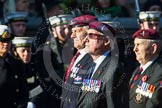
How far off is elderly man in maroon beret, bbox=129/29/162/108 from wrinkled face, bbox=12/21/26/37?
90.5 inches

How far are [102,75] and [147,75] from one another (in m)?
0.54

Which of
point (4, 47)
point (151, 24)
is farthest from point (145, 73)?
point (151, 24)

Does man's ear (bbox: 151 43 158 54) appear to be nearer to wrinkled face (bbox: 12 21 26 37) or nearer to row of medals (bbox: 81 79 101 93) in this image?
row of medals (bbox: 81 79 101 93)

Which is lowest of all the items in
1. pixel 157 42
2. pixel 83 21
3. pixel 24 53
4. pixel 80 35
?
pixel 24 53

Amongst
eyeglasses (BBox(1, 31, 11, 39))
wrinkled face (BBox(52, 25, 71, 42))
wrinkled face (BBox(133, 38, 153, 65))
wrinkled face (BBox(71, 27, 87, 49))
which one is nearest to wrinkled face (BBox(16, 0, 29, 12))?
wrinkled face (BBox(52, 25, 71, 42))

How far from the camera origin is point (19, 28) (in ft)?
32.6

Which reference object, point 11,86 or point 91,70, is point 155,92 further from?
point 11,86

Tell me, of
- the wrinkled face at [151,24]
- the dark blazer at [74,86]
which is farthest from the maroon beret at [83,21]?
the wrinkled face at [151,24]

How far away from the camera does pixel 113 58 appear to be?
24.9 ft

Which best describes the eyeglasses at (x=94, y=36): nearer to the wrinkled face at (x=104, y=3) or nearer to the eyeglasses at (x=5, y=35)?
the eyeglasses at (x=5, y=35)

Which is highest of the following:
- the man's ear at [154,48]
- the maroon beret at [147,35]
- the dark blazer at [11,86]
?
the maroon beret at [147,35]

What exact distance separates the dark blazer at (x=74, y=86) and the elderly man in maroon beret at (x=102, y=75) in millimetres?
110

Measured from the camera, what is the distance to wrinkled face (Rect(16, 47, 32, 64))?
948cm

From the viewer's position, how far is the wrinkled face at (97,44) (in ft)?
24.6
